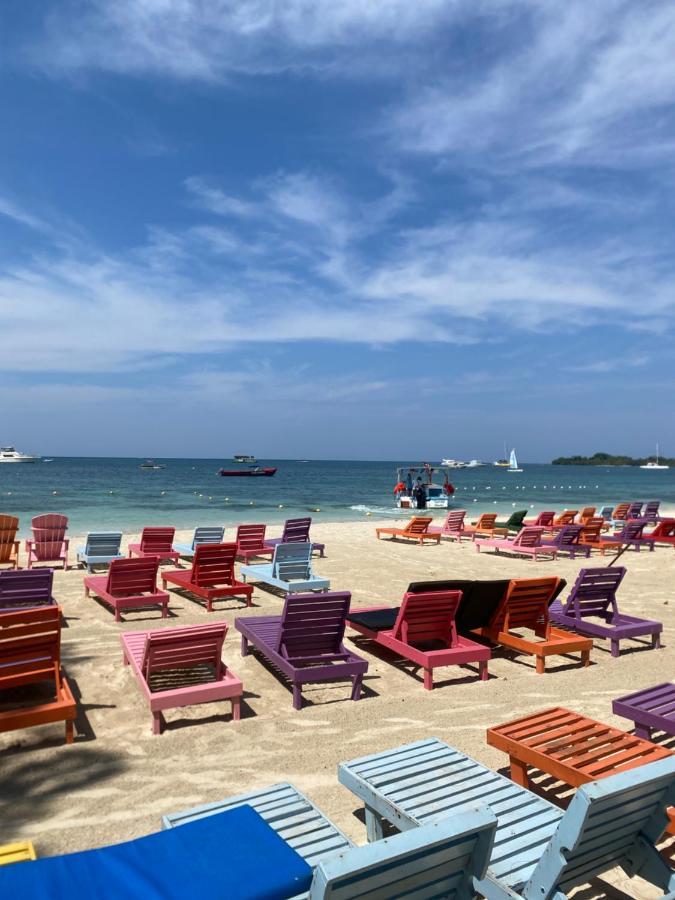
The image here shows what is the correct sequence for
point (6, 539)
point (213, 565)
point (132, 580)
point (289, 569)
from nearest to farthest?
point (132, 580)
point (213, 565)
point (289, 569)
point (6, 539)

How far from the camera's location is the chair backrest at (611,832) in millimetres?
2590

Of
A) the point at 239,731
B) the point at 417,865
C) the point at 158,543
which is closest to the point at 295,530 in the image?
the point at 158,543

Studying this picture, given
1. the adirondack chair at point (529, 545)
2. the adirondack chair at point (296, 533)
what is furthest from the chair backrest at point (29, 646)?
the adirondack chair at point (529, 545)

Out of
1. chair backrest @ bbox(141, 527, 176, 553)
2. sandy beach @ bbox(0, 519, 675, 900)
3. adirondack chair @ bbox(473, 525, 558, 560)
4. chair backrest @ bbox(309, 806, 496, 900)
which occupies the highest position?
chair backrest @ bbox(309, 806, 496, 900)

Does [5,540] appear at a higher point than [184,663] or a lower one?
higher

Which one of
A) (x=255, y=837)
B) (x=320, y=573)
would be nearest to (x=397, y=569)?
(x=320, y=573)

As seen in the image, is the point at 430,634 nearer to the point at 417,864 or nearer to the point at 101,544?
the point at 417,864

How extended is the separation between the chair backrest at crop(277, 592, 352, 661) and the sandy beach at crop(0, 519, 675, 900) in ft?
1.34

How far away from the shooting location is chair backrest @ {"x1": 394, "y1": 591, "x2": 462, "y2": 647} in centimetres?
691

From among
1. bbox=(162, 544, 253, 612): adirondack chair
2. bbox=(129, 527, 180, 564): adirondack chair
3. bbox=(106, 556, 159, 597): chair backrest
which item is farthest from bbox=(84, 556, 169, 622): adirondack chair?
bbox=(129, 527, 180, 564): adirondack chair

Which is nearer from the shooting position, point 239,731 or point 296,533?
point 239,731

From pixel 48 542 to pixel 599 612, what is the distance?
10203 millimetres

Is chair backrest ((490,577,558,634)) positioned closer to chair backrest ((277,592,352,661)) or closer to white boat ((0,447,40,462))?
chair backrest ((277,592,352,661))

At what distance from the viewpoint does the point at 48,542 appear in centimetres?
1298
